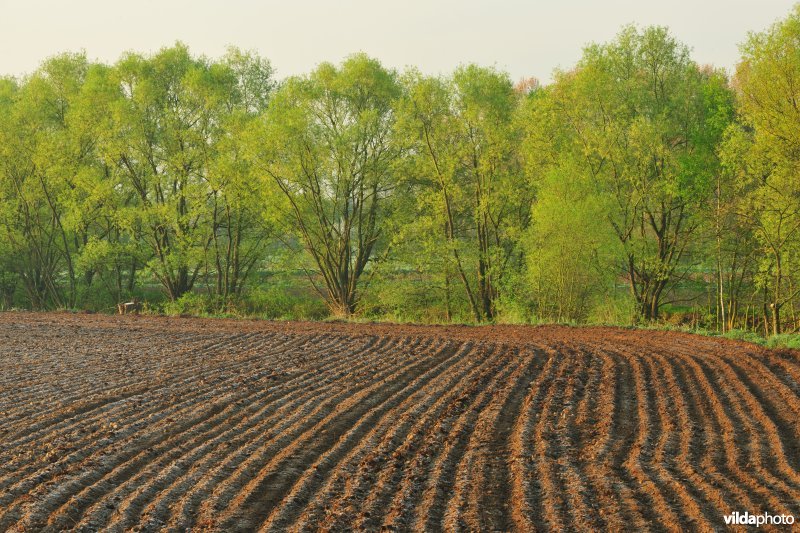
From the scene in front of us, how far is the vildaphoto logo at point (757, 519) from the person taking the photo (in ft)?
24.8

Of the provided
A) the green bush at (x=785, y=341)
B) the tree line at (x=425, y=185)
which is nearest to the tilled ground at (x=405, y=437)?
the green bush at (x=785, y=341)

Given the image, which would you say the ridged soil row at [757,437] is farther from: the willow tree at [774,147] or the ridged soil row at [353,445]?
the willow tree at [774,147]

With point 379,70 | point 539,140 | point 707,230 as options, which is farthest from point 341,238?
point 707,230

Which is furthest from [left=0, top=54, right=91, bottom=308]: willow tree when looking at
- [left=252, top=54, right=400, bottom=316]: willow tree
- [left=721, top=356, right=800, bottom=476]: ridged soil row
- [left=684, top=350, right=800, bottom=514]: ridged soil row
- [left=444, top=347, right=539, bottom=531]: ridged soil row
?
[left=684, top=350, right=800, bottom=514]: ridged soil row

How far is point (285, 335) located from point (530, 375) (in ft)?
33.1

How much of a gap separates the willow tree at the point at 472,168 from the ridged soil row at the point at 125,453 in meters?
20.2

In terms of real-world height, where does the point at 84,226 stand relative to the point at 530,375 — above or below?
above

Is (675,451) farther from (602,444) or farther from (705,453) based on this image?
(602,444)

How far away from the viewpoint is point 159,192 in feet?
131

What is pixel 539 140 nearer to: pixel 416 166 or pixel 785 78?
pixel 416 166

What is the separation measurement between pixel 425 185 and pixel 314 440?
1039 inches

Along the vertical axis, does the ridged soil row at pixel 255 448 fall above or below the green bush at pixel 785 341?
below

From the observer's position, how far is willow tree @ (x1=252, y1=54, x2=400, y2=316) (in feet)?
114

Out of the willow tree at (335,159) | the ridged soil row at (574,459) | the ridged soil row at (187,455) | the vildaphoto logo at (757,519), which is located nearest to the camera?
the vildaphoto logo at (757,519)
